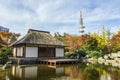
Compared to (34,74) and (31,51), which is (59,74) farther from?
(31,51)

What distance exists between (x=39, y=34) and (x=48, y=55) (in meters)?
4.20

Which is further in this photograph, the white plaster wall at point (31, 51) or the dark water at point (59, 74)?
the white plaster wall at point (31, 51)

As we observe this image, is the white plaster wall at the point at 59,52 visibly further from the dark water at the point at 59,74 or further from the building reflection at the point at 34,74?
the building reflection at the point at 34,74

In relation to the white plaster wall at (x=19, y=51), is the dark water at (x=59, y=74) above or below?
below

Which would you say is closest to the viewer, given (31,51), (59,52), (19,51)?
(31,51)

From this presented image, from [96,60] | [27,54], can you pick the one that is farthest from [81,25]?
[27,54]

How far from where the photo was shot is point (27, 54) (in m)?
24.0

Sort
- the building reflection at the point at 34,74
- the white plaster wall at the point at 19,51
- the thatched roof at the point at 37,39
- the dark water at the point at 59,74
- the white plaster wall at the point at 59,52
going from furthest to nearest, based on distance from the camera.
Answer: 1. the white plaster wall at the point at 59,52
2. the white plaster wall at the point at 19,51
3. the thatched roof at the point at 37,39
4. the building reflection at the point at 34,74
5. the dark water at the point at 59,74

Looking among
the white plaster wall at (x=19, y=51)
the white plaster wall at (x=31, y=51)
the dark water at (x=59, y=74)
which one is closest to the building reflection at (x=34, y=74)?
the dark water at (x=59, y=74)

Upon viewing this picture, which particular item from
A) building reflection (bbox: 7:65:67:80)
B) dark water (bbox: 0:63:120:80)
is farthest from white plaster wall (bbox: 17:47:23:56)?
building reflection (bbox: 7:65:67:80)

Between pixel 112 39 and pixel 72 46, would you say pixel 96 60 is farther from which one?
pixel 72 46

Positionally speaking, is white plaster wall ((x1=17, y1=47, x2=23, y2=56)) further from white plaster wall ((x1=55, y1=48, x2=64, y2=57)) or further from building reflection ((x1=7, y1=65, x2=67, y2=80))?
building reflection ((x1=7, y1=65, x2=67, y2=80))

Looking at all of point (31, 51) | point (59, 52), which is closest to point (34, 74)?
point (31, 51)

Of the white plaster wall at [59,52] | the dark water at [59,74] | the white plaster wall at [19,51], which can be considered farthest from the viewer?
the white plaster wall at [59,52]
